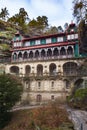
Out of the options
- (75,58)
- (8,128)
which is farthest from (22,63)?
(8,128)

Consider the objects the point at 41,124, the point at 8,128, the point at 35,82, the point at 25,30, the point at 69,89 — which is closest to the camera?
the point at 41,124

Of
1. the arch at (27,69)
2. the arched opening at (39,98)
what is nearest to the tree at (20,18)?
the arch at (27,69)

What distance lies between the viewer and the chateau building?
5262 centimetres

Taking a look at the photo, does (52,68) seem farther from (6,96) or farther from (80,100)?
(6,96)

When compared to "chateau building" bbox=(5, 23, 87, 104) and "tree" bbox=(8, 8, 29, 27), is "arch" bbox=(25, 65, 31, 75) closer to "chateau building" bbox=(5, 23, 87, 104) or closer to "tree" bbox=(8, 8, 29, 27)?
"chateau building" bbox=(5, 23, 87, 104)

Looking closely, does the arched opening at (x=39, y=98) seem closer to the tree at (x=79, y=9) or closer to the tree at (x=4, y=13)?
the tree at (x=79, y=9)

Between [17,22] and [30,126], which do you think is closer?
[30,126]

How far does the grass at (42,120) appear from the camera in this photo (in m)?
32.1

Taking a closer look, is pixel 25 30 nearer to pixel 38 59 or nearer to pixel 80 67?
pixel 38 59

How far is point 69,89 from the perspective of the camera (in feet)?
169

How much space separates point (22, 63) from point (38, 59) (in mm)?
4468

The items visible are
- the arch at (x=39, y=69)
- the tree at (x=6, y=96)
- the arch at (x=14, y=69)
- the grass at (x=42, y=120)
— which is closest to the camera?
the grass at (x=42, y=120)

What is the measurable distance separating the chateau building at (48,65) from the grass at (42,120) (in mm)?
13892

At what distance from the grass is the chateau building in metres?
13.9
